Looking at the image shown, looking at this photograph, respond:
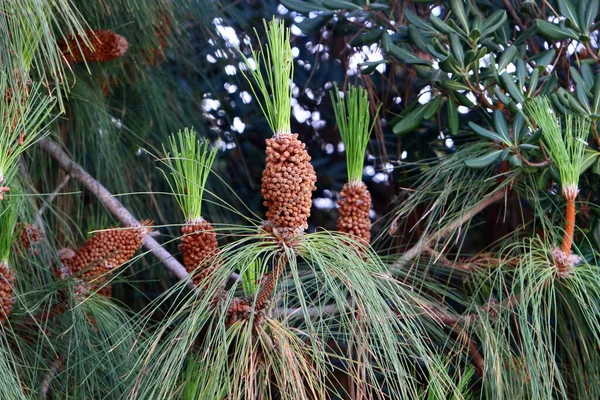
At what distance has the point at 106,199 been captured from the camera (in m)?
1.29

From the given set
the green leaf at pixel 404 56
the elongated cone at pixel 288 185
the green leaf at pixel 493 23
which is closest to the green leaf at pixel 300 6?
the green leaf at pixel 404 56

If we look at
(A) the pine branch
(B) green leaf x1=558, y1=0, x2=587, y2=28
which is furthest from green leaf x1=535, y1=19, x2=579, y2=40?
(A) the pine branch

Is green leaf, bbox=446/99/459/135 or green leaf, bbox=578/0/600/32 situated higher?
green leaf, bbox=578/0/600/32

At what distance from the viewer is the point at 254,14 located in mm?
1746

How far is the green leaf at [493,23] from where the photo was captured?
120 cm

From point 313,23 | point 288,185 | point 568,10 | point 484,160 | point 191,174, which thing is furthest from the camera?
point 313,23

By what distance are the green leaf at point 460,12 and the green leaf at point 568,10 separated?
127 mm

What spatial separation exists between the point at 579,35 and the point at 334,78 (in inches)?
24.9

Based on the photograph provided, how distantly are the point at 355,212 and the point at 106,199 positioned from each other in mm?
431

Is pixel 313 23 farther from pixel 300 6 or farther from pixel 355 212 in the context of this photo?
pixel 355 212

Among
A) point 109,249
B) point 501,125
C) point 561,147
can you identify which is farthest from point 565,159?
point 109,249

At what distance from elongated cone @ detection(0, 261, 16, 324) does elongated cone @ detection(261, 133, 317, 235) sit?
15.1 inches

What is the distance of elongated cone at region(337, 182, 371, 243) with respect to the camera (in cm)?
104

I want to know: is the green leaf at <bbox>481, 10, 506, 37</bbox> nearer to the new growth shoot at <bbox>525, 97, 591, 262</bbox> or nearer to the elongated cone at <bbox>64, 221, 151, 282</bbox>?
the new growth shoot at <bbox>525, 97, 591, 262</bbox>
